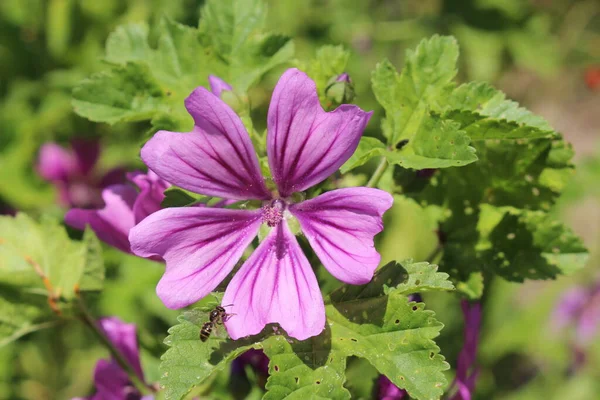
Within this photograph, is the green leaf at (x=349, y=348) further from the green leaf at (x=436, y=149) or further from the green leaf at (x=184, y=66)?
the green leaf at (x=184, y=66)

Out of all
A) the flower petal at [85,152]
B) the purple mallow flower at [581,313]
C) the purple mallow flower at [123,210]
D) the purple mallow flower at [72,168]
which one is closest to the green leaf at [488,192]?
the purple mallow flower at [123,210]

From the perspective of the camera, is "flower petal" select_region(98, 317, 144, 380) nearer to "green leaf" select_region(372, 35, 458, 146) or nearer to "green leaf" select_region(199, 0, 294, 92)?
"green leaf" select_region(199, 0, 294, 92)

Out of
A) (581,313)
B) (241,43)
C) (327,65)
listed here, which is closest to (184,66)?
(241,43)

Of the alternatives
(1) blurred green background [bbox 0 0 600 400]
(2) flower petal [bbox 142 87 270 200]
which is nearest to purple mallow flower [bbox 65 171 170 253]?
(2) flower petal [bbox 142 87 270 200]

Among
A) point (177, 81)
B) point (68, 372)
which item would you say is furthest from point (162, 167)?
point (68, 372)

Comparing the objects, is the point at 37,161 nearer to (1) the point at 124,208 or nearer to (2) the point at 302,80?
(1) the point at 124,208

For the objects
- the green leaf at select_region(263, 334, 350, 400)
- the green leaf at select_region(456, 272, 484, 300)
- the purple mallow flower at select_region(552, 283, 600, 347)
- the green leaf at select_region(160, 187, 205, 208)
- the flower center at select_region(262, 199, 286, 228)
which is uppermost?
the green leaf at select_region(160, 187, 205, 208)
